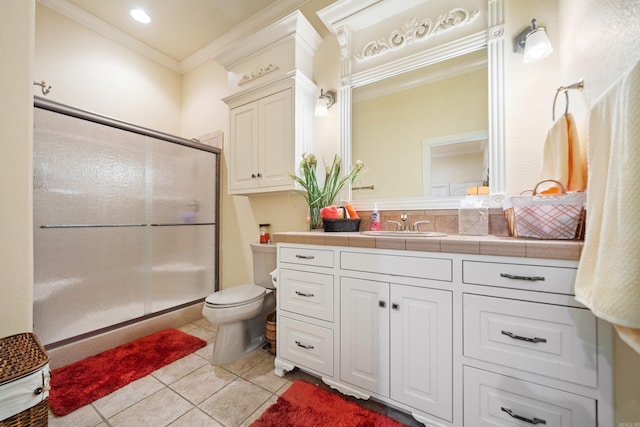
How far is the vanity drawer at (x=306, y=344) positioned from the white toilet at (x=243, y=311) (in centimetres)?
33

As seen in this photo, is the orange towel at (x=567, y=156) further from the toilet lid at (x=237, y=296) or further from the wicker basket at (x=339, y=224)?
the toilet lid at (x=237, y=296)

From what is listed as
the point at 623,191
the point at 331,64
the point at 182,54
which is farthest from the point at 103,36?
the point at 623,191

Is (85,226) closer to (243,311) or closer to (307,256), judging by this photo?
(243,311)

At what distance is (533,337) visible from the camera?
875 mm

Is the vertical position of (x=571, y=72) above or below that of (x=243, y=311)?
above

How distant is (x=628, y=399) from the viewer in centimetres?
71

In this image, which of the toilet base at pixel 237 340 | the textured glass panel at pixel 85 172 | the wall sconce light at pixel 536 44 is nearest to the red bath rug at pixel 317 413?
the toilet base at pixel 237 340

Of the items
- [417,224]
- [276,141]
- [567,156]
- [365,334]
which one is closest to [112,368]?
[365,334]

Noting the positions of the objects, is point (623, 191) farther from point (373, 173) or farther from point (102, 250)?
point (102, 250)

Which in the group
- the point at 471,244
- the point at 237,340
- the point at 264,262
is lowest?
the point at 237,340

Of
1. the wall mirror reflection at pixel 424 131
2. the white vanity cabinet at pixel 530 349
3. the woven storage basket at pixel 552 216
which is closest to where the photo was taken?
the white vanity cabinet at pixel 530 349

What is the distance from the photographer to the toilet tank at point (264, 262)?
76.2 inches

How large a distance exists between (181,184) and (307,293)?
1733mm

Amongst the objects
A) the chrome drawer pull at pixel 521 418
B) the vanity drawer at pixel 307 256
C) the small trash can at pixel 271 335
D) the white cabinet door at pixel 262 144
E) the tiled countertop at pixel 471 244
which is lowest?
the small trash can at pixel 271 335
